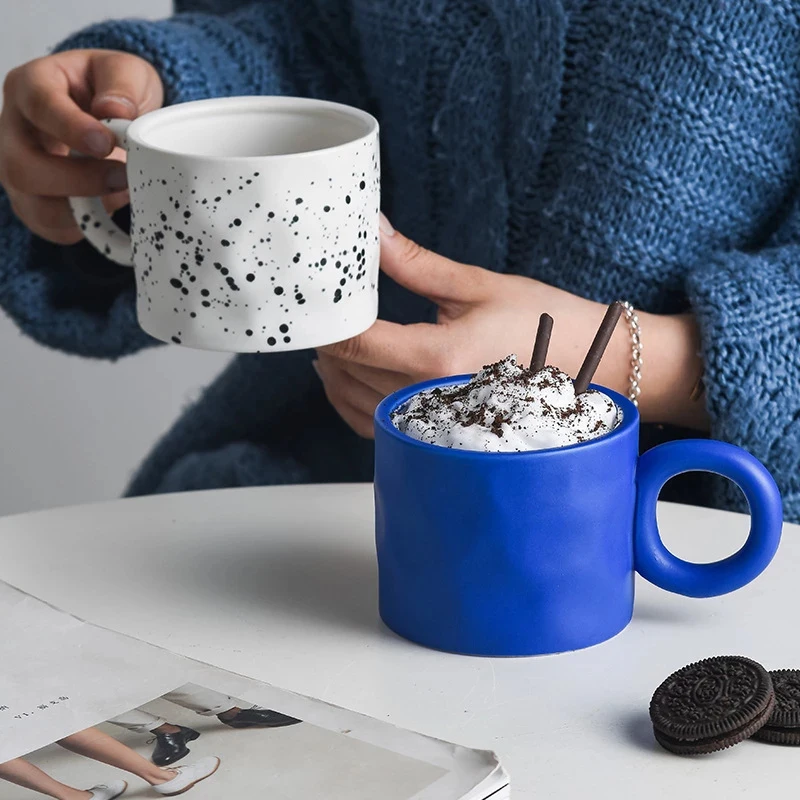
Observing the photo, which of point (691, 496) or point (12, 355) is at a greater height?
point (691, 496)

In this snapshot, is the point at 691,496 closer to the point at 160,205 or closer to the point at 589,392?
the point at 589,392

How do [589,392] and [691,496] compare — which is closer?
[589,392]

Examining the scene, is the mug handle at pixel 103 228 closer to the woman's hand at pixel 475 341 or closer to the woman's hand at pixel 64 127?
the woman's hand at pixel 64 127

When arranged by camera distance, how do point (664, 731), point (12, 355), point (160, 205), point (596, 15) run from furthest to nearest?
point (12, 355) → point (596, 15) → point (160, 205) → point (664, 731)

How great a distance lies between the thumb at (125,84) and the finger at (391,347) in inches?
8.9

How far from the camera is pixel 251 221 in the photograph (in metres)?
0.52

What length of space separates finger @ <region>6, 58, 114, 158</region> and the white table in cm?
21

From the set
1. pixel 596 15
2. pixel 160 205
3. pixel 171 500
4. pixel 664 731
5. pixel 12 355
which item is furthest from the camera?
pixel 12 355

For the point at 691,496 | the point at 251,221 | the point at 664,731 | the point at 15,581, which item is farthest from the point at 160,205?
the point at 691,496

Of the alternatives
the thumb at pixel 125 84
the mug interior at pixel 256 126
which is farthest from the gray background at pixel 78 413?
the mug interior at pixel 256 126

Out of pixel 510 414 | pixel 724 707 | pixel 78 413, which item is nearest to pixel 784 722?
pixel 724 707

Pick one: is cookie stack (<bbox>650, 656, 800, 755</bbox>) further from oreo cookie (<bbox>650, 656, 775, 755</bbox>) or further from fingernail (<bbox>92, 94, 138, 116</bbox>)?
fingernail (<bbox>92, 94, 138, 116</bbox>)

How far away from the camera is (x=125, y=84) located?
0.78 meters

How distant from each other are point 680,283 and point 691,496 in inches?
5.9
